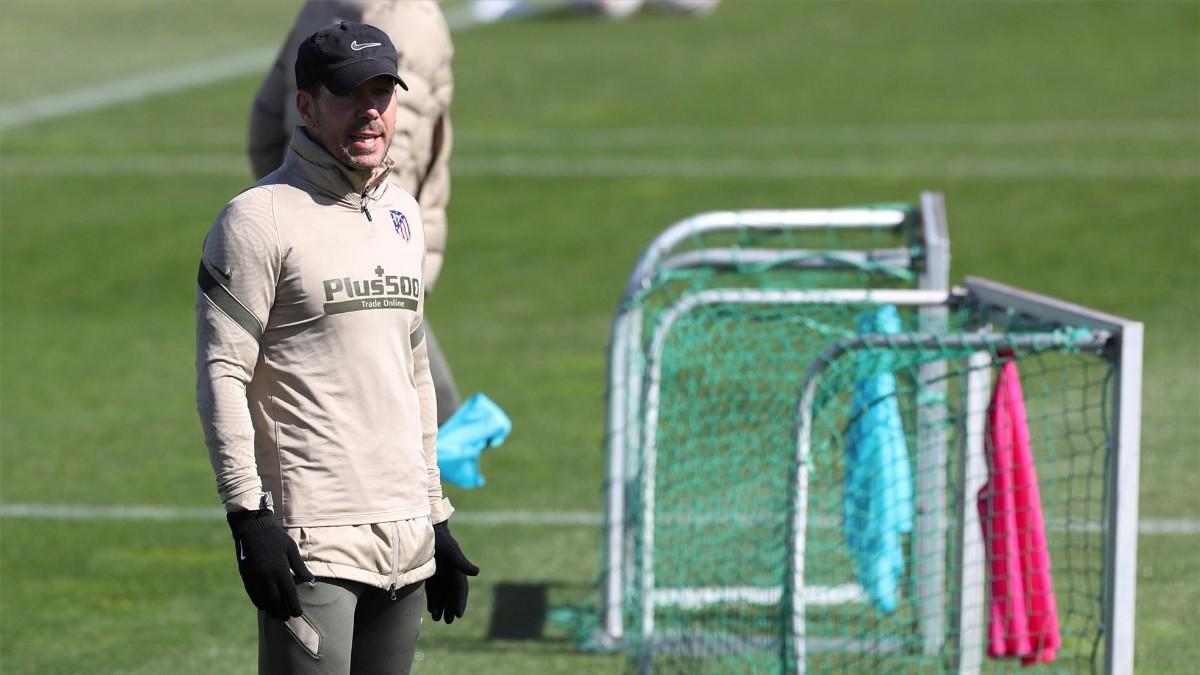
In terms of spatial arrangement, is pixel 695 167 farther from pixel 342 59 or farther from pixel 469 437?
pixel 342 59

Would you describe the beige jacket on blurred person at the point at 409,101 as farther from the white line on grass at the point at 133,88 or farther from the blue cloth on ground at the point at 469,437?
the white line on grass at the point at 133,88

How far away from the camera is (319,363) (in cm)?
359

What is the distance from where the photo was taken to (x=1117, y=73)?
2245cm

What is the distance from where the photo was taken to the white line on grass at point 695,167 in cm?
1711

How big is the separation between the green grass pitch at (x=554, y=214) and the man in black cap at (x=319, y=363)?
8.46 ft

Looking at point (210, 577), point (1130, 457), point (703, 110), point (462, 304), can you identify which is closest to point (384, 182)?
point (1130, 457)

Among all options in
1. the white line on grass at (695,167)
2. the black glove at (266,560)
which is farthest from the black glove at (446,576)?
the white line on grass at (695,167)

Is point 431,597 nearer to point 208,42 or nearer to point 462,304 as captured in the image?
point 462,304

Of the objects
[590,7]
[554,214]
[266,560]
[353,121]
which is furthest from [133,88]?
[266,560]

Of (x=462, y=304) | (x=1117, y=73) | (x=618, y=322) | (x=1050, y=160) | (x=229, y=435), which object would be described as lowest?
(x=229, y=435)

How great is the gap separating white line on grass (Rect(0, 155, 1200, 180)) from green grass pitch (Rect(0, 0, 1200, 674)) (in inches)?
2.4

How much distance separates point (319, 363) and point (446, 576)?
0.60m

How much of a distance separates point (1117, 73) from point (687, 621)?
1762 centimetres

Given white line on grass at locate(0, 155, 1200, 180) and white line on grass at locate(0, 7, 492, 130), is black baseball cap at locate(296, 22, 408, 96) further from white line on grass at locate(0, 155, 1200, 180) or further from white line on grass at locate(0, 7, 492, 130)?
white line on grass at locate(0, 7, 492, 130)
